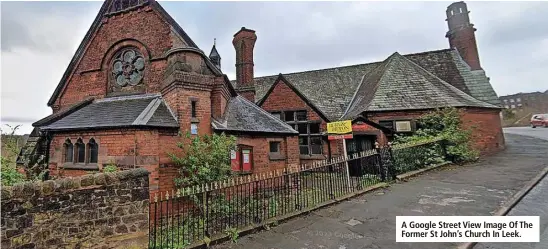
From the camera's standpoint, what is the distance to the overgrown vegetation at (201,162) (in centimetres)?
834

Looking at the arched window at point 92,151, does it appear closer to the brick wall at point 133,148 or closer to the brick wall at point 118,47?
the brick wall at point 133,148

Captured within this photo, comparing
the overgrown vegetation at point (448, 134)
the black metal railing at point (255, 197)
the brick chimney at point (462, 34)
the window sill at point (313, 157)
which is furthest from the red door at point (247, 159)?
the brick chimney at point (462, 34)

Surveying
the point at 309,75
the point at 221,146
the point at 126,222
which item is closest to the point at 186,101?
the point at 221,146

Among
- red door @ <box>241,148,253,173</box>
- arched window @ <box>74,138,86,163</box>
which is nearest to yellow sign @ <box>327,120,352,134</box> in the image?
red door @ <box>241,148,253,173</box>

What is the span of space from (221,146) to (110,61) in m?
7.91

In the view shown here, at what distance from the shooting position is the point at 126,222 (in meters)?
5.23

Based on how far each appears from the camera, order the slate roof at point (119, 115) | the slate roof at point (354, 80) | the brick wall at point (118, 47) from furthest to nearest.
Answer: the slate roof at point (354, 80)
the brick wall at point (118, 47)
the slate roof at point (119, 115)

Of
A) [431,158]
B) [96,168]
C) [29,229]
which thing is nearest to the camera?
A: [29,229]

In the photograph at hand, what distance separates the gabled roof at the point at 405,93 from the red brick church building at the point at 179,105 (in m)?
0.10

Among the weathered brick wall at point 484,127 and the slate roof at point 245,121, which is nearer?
the slate roof at point 245,121

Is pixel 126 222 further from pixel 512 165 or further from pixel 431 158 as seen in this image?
pixel 512 165

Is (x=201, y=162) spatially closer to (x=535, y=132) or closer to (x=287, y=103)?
(x=287, y=103)

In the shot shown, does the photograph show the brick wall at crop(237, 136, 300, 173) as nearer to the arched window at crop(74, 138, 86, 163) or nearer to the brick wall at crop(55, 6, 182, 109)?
the brick wall at crop(55, 6, 182, 109)

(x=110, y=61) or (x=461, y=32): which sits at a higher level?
(x=461, y=32)
